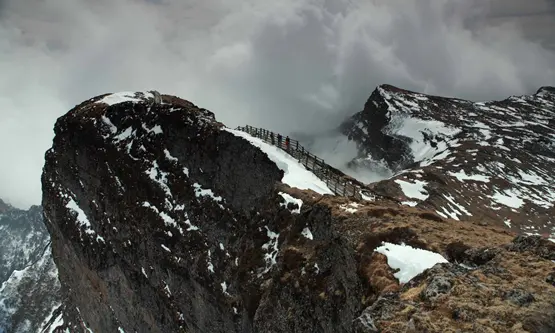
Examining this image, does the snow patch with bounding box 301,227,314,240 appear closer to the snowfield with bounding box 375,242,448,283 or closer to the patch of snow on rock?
the snowfield with bounding box 375,242,448,283

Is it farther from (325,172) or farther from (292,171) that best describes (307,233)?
(325,172)

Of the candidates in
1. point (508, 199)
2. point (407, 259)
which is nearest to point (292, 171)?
point (407, 259)

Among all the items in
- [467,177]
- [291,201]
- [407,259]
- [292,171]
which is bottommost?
[407,259]

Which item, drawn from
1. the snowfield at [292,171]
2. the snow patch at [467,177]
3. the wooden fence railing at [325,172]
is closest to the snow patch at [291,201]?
the snowfield at [292,171]

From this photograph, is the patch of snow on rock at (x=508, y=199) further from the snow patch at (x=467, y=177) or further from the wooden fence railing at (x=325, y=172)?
the wooden fence railing at (x=325, y=172)

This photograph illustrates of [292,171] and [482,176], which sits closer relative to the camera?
[292,171]

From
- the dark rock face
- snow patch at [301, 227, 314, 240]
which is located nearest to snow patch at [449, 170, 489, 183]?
the dark rock face

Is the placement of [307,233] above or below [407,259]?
above

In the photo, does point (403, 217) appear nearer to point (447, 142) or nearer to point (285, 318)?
point (285, 318)
